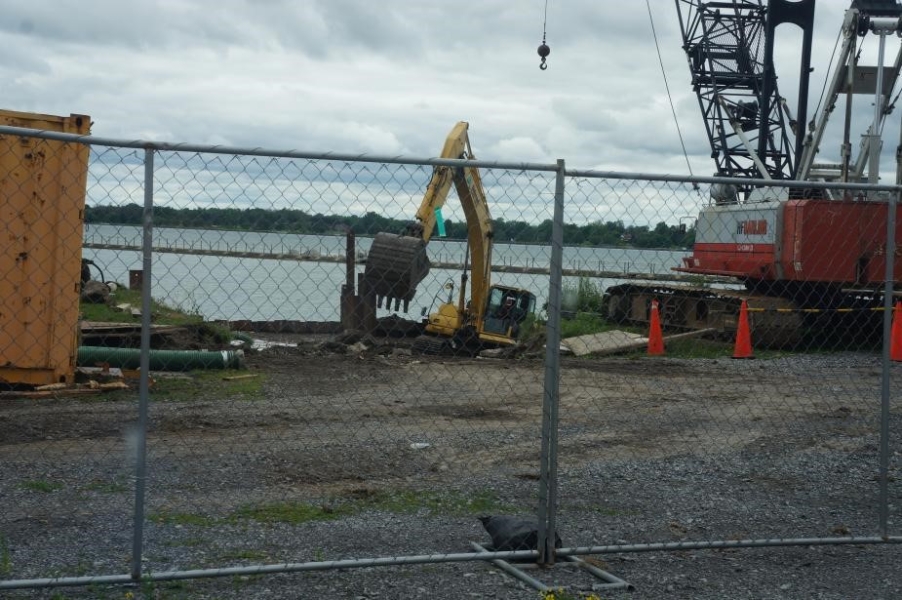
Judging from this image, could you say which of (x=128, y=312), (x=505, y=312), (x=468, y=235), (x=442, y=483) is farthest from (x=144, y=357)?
(x=505, y=312)

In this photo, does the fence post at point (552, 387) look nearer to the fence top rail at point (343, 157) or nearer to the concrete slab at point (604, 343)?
the fence top rail at point (343, 157)

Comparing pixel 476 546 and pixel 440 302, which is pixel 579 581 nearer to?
pixel 476 546

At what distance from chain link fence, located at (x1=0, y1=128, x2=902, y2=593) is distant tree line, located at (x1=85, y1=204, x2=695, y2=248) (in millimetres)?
16

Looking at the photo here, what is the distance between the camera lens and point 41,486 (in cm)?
707

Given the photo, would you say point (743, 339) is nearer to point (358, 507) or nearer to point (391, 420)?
point (391, 420)

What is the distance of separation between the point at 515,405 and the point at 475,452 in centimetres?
302

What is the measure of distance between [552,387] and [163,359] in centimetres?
827

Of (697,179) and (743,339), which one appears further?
(743,339)

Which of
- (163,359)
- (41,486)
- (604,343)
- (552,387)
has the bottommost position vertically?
(41,486)

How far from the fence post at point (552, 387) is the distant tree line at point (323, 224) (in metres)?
0.51

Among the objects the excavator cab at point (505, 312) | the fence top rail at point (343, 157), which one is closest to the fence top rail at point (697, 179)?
the fence top rail at point (343, 157)

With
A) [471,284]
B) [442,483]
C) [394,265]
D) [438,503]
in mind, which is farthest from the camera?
[471,284]

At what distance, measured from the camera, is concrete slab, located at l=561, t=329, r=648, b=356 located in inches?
698

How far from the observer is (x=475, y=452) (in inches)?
355
